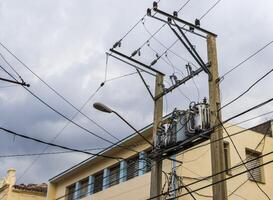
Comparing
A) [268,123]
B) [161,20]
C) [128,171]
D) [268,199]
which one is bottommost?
[268,199]

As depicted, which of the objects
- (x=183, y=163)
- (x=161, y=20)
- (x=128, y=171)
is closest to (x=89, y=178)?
(x=128, y=171)

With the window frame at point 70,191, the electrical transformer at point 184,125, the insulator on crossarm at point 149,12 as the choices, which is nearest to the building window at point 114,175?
the window frame at point 70,191

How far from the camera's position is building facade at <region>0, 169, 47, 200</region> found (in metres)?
32.1

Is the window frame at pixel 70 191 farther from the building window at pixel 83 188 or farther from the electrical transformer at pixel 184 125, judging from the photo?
the electrical transformer at pixel 184 125

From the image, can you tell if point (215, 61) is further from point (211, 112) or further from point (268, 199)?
point (268, 199)

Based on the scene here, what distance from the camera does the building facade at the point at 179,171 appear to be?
19078 millimetres

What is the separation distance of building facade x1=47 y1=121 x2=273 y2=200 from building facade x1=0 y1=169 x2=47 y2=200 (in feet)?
21.9

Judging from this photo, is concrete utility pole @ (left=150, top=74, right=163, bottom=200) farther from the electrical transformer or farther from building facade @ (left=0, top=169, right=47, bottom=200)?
building facade @ (left=0, top=169, right=47, bottom=200)

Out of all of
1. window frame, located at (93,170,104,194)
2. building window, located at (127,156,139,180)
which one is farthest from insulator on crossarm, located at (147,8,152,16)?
window frame, located at (93,170,104,194)

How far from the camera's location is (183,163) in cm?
1917

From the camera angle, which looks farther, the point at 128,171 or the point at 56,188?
the point at 56,188

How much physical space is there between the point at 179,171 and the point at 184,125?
179 inches

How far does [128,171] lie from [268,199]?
19.4 feet

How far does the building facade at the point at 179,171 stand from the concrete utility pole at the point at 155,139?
5.48 feet
